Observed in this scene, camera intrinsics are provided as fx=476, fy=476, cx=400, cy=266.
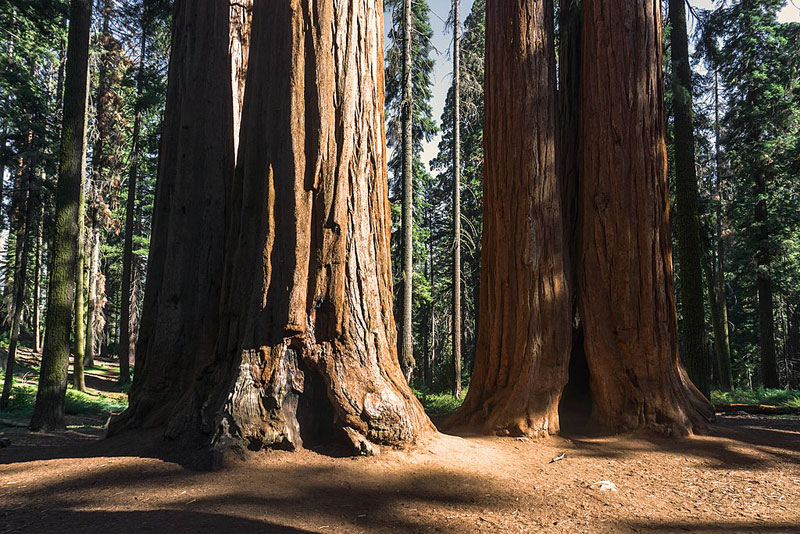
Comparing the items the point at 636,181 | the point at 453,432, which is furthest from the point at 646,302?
the point at 453,432

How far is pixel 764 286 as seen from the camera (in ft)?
60.4

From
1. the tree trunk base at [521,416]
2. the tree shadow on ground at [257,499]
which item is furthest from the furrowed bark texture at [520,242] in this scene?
the tree shadow on ground at [257,499]

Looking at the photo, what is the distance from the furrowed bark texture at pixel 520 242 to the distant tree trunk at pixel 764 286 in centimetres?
1656

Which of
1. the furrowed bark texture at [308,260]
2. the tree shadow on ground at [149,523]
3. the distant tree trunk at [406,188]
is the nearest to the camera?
the tree shadow on ground at [149,523]

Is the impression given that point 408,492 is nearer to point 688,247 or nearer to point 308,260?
point 308,260

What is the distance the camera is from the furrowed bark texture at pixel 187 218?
16.9ft

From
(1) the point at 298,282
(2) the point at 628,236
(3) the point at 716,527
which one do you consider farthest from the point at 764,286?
(1) the point at 298,282

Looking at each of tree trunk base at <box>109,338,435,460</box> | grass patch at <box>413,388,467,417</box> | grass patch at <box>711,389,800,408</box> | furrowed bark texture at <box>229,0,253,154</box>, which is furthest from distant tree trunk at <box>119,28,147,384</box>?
grass patch at <box>711,389,800,408</box>

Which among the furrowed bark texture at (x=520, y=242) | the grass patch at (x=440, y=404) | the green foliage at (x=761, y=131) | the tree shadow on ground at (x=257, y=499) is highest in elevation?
the green foliage at (x=761, y=131)

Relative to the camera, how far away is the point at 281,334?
4.14 m

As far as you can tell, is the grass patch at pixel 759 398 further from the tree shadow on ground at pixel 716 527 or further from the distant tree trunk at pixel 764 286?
the tree shadow on ground at pixel 716 527

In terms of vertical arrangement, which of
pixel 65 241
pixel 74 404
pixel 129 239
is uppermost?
pixel 129 239

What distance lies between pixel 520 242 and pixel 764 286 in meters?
17.7

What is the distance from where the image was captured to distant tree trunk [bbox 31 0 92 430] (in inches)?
320
